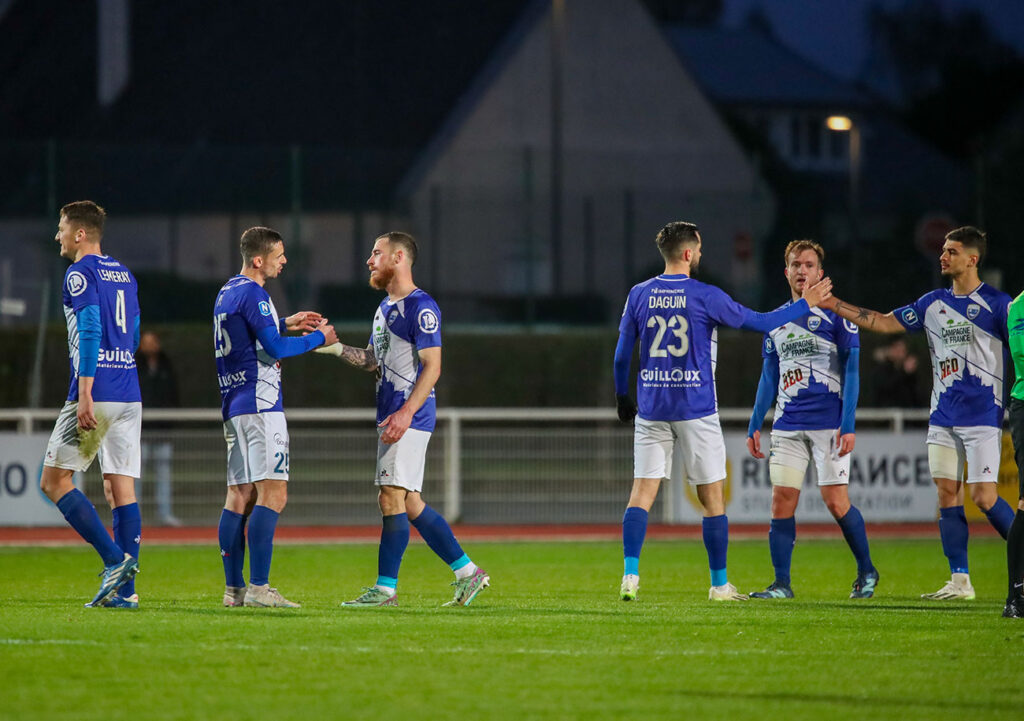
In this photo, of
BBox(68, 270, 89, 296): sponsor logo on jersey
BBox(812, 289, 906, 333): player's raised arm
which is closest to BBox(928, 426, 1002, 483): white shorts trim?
BBox(812, 289, 906, 333): player's raised arm

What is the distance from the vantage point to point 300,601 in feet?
32.2

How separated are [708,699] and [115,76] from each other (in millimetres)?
41344

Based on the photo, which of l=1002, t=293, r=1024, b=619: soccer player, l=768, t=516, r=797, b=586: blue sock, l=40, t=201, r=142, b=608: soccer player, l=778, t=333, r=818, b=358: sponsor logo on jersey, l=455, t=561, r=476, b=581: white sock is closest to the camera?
l=1002, t=293, r=1024, b=619: soccer player

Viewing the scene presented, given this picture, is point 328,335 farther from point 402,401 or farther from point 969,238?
point 969,238

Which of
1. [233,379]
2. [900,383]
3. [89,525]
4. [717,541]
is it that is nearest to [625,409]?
[717,541]

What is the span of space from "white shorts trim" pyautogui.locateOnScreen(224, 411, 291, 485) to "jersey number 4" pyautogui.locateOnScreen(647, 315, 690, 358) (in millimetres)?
2332

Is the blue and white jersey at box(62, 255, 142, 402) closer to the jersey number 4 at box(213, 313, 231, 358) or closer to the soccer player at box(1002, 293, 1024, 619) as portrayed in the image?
the jersey number 4 at box(213, 313, 231, 358)

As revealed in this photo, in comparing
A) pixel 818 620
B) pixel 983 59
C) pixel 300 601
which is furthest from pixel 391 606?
pixel 983 59

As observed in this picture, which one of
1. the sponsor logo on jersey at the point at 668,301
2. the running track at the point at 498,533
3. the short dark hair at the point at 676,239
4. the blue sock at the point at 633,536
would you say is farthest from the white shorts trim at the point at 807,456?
the running track at the point at 498,533

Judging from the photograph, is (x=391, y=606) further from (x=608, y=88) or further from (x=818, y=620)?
(x=608, y=88)

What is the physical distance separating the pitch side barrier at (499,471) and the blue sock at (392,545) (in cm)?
847

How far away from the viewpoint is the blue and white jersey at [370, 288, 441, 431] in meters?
9.11

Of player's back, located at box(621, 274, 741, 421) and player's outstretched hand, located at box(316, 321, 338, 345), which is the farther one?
player's back, located at box(621, 274, 741, 421)

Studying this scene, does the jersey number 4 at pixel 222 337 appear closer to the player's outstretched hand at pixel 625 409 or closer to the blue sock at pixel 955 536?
the player's outstretched hand at pixel 625 409
